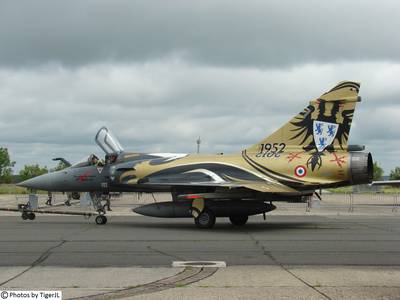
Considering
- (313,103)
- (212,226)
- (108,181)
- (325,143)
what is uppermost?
(313,103)

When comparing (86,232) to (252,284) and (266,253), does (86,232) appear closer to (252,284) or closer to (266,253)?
(266,253)

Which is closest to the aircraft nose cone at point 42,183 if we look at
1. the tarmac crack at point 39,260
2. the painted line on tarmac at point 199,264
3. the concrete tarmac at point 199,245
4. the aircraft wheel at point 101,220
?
the aircraft wheel at point 101,220

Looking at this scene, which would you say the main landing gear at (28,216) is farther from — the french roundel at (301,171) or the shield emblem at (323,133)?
the shield emblem at (323,133)

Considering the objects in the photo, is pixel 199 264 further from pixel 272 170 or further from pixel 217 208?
pixel 272 170

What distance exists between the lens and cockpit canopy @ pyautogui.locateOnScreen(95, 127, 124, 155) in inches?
784

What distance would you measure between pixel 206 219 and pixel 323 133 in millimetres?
4591

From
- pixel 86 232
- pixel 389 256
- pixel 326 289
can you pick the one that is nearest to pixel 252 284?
pixel 326 289

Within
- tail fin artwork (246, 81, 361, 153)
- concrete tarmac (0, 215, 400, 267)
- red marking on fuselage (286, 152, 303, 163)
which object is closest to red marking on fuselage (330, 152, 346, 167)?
tail fin artwork (246, 81, 361, 153)

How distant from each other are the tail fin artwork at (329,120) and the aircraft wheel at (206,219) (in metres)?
3.52

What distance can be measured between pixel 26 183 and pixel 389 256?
48.9ft

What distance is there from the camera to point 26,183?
20953 millimetres

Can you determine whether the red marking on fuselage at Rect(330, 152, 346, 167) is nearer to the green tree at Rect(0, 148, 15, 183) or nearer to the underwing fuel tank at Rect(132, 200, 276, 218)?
the underwing fuel tank at Rect(132, 200, 276, 218)

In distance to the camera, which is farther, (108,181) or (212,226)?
(108,181)

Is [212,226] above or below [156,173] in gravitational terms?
below
